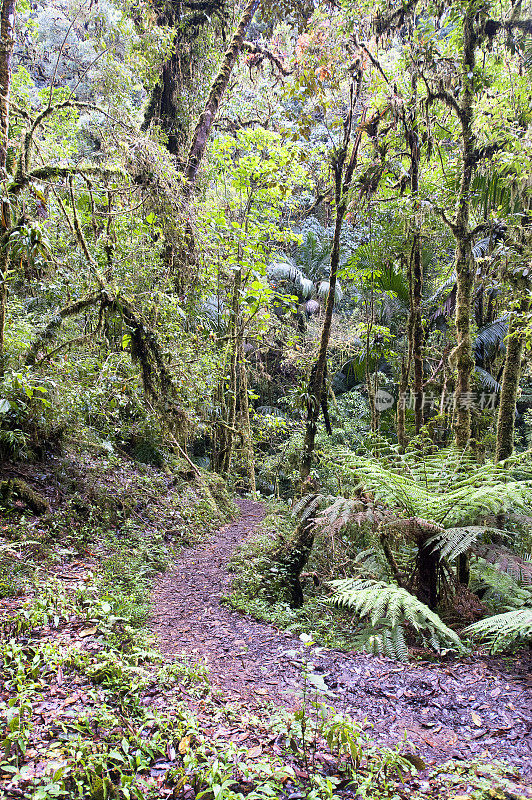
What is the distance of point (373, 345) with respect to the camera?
9055mm

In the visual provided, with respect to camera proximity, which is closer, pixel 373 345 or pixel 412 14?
pixel 412 14

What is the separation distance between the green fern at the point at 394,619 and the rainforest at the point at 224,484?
0.08 ft

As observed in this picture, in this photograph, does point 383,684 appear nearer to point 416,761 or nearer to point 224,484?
point 416,761

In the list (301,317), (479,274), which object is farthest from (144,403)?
(301,317)

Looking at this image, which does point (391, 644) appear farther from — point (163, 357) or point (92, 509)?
point (163, 357)

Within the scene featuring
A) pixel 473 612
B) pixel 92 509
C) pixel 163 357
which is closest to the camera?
pixel 473 612

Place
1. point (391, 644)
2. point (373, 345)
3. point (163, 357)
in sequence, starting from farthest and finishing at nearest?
point (373, 345) < point (163, 357) < point (391, 644)

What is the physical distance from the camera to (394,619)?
3.13 meters

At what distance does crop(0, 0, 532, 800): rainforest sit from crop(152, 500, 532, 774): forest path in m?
0.02

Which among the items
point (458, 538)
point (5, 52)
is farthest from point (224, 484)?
point (5, 52)

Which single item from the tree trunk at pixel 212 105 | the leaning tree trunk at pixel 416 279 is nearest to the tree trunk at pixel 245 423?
the tree trunk at pixel 212 105

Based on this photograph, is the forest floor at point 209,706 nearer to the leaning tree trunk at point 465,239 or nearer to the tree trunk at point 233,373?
the leaning tree trunk at point 465,239

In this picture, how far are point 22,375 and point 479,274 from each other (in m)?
7.32

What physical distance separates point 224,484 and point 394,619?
766cm
